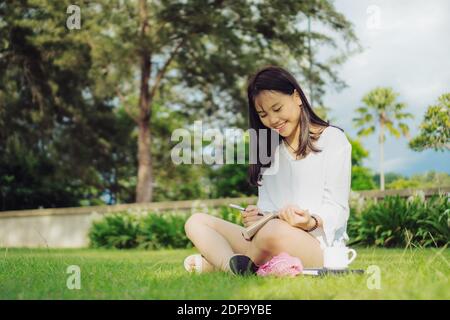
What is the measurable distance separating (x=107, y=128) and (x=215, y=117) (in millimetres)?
5289

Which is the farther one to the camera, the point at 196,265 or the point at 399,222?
the point at 399,222

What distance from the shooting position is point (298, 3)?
18812 mm

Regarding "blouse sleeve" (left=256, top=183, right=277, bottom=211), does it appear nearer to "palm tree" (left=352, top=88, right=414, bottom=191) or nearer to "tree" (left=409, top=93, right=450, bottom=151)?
"tree" (left=409, top=93, right=450, bottom=151)

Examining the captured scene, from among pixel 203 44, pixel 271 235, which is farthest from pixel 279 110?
pixel 203 44

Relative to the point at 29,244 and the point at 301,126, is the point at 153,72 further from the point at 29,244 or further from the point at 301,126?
the point at 301,126

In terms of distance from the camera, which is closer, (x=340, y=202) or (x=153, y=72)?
(x=340, y=202)

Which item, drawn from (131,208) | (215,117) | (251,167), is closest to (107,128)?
(215,117)

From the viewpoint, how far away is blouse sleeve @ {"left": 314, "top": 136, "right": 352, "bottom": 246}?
4.10 m

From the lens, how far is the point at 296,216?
394 centimetres

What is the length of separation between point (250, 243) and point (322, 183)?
2.08 ft

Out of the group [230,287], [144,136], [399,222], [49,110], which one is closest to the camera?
[230,287]

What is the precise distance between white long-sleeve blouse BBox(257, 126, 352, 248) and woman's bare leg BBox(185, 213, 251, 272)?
273mm
